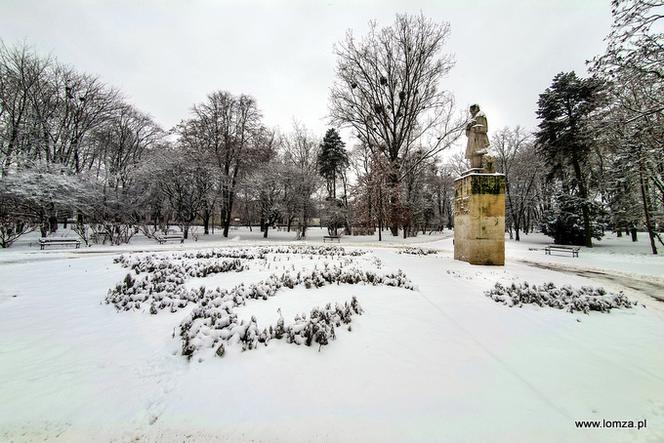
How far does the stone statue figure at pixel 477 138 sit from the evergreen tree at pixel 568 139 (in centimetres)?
1682

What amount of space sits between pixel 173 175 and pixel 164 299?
→ 2001 centimetres

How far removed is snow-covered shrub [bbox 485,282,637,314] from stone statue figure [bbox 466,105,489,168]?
569cm

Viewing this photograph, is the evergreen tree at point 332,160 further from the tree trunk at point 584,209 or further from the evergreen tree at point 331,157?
the tree trunk at point 584,209

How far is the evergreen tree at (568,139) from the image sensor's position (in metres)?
21.1

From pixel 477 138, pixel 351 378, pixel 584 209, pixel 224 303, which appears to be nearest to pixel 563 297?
pixel 351 378

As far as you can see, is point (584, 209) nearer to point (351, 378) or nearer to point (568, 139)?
point (568, 139)

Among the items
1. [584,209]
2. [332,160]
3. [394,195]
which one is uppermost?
[332,160]

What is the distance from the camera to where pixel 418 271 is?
7.71 metres

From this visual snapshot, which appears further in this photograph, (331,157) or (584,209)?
(331,157)

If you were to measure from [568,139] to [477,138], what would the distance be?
18063mm

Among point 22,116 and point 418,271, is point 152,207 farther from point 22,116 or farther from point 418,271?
point 418,271

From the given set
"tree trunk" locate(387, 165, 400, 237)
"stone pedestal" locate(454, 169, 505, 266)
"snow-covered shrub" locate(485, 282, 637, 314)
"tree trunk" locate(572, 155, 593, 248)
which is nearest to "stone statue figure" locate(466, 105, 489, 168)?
"stone pedestal" locate(454, 169, 505, 266)

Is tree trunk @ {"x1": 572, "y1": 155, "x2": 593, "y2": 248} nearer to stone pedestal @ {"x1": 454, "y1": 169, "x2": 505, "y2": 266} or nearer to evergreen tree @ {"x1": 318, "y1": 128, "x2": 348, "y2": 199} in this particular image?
stone pedestal @ {"x1": 454, "y1": 169, "x2": 505, "y2": 266}

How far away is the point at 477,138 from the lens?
10.1 metres
